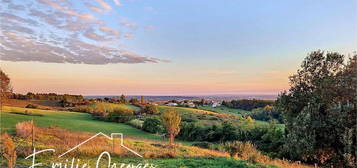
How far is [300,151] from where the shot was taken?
10.7 meters

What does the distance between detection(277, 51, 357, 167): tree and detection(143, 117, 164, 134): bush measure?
17.4m

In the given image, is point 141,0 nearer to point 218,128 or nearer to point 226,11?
point 226,11

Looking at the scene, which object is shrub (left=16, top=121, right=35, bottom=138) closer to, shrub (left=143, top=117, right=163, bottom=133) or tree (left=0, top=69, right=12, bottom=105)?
tree (left=0, top=69, right=12, bottom=105)

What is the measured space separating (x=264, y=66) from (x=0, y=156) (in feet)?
57.0

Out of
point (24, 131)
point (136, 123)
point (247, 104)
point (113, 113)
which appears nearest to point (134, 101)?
point (113, 113)

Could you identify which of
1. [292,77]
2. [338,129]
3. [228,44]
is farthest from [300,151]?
[228,44]

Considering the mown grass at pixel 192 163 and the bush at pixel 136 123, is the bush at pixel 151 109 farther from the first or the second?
the mown grass at pixel 192 163

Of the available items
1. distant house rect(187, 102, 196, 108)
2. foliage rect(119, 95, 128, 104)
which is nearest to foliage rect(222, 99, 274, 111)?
distant house rect(187, 102, 196, 108)

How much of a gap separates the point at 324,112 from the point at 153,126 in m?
19.7

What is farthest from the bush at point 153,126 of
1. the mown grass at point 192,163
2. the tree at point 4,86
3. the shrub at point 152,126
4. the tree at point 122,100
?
the mown grass at point 192,163

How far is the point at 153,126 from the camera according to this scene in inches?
1099

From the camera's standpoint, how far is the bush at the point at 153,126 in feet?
90.8

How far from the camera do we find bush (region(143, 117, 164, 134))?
27.7 m

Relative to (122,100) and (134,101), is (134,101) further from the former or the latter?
(122,100)
